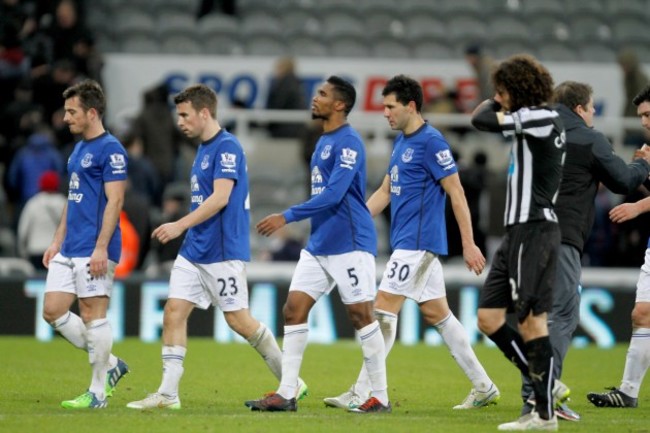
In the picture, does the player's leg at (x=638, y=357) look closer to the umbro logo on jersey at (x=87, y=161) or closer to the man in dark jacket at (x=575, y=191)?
the man in dark jacket at (x=575, y=191)

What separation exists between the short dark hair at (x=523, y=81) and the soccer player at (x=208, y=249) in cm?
204

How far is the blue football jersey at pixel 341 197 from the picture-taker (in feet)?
29.1

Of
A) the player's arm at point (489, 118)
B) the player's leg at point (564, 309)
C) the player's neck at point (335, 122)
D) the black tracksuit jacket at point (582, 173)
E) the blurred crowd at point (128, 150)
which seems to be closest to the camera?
the player's arm at point (489, 118)

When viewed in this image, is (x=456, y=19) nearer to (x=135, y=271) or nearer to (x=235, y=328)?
(x=135, y=271)

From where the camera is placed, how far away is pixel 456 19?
21.9 m

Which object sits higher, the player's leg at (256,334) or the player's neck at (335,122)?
the player's neck at (335,122)

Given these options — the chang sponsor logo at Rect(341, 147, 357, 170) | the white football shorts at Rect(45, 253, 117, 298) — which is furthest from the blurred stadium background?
the chang sponsor logo at Rect(341, 147, 357, 170)

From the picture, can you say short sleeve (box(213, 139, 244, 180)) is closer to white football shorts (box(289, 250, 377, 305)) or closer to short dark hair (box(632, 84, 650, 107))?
white football shorts (box(289, 250, 377, 305))

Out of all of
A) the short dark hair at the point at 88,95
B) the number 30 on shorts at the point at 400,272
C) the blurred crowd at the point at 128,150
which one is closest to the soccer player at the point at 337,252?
the number 30 on shorts at the point at 400,272

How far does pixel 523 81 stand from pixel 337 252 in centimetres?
185

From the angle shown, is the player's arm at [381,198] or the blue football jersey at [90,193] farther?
the player's arm at [381,198]

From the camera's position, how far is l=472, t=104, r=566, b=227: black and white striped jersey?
25.8ft

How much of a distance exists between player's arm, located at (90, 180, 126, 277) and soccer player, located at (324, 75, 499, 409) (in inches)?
74.6

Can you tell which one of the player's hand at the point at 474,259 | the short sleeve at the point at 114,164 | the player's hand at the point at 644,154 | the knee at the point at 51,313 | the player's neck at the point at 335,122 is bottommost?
the knee at the point at 51,313
